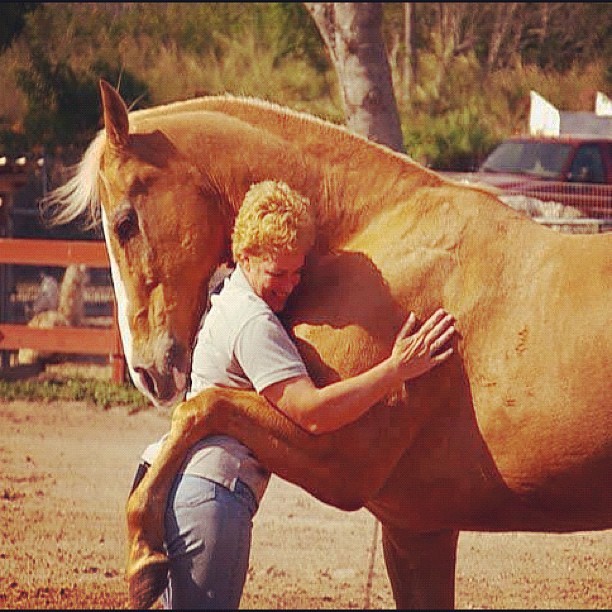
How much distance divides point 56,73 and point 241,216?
10611 millimetres

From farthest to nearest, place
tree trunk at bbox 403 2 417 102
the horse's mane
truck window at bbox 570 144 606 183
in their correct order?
tree trunk at bbox 403 2 417 102, truck window at bbox 570 144 606 183, the horse's mane

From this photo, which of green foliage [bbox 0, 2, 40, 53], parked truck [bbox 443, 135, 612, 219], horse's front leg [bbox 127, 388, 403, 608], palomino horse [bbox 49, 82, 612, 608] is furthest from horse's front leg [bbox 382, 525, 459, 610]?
parked truck [bbox 443, 135, 612, 219]

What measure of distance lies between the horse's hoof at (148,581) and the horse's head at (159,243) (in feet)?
2.49

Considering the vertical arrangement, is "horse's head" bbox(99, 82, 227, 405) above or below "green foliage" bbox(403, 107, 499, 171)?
above

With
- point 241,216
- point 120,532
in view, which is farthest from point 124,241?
point 120,532

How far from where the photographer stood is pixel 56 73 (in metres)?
13.9

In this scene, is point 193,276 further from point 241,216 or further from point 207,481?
point 207,481

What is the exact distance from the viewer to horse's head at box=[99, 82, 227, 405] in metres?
4.18

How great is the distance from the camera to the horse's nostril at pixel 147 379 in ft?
13.7

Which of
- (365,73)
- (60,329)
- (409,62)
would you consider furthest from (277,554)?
(409,62)

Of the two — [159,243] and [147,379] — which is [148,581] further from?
[159,243]

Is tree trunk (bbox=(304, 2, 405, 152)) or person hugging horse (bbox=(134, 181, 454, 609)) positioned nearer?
person hugging horse (bbox=(134, 181, 454, 609))

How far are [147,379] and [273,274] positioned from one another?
2.28 ft

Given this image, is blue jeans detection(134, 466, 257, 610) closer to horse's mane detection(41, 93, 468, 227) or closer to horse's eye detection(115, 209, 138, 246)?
horse's eye detection(115, 209, 138, 246)
